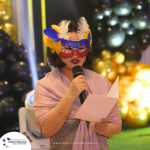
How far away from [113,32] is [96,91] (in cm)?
191

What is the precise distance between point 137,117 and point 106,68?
2.73 feet

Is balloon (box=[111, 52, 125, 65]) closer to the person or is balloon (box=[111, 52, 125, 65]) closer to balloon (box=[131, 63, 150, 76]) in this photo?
A: balloon (box=[131, 63, 150, 76])

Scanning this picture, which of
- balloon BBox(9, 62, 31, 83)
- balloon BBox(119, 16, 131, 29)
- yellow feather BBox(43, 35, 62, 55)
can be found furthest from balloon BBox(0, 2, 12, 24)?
yellow feather BBox(43, 35, 62, 55)

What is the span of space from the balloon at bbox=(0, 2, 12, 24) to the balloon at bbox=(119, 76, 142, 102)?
227 centimetres

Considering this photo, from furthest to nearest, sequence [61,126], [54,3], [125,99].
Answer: [125,99]
[54,3]
[61,126]

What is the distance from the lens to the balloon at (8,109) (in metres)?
2.61

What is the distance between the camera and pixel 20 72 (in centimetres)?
280

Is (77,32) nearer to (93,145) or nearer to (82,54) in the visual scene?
(82,54)

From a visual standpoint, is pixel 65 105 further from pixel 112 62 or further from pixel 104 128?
pixel 112 62

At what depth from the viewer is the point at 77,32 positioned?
117 centimetres

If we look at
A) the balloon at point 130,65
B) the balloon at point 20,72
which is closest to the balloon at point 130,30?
the balloon at point 130,65

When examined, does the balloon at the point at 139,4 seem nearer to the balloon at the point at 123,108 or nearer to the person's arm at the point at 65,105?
the balloon at the point at 123,108

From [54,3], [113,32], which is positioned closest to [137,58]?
[113,32]

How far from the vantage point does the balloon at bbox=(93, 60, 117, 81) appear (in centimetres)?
281
